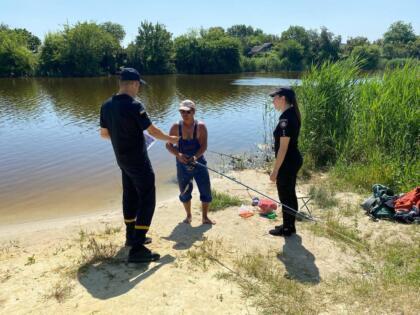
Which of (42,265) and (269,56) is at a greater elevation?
(269,56)

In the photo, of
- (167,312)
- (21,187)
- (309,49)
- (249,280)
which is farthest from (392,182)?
(309,49)

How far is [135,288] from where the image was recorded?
372 cm

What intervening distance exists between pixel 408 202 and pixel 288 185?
7.66 feet

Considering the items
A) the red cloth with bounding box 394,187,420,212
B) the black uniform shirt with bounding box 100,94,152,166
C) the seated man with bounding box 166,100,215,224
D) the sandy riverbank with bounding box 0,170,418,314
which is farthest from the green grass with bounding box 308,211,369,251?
the black uniform shirt with bounding box 100,94,152,166

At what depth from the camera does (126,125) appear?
4.03 meters

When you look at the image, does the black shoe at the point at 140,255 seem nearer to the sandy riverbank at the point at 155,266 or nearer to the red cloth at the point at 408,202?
the sandy riverbank at the point at 155,266

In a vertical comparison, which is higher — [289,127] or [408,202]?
[289,127]

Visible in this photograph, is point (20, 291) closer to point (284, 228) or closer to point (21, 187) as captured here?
point (284, 228)

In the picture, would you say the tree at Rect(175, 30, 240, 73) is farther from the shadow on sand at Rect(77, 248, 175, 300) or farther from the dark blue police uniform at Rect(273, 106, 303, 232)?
the shadow on sand at Rect(77, 248, 175, 300)

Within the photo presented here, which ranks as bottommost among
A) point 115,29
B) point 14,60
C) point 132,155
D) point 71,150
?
point 71,150

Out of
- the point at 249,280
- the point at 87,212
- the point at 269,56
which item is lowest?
the point at 87,212

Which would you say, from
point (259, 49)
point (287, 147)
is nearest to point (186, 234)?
point (287, 147)

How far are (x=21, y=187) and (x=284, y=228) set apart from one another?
715cm

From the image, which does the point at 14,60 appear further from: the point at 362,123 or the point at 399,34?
the point at 399,34
